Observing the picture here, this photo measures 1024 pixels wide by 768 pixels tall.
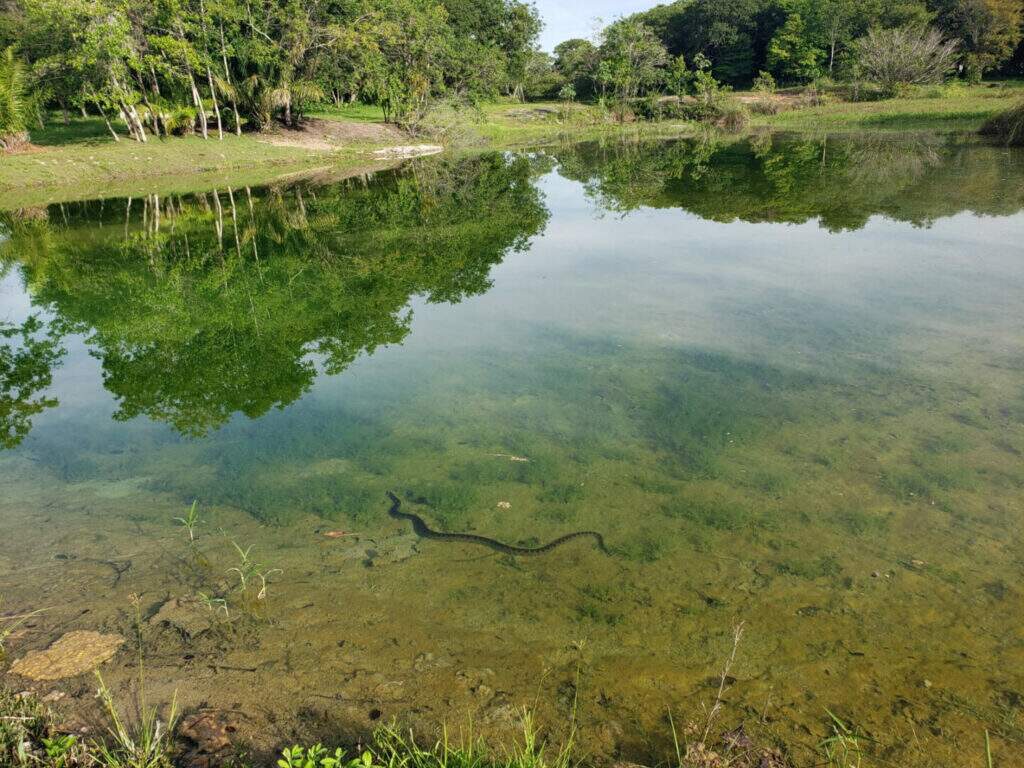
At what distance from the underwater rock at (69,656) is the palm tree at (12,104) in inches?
966

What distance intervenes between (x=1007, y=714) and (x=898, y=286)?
6885mm

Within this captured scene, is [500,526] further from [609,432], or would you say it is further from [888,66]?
[888,66]

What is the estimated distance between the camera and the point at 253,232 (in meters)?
13.4

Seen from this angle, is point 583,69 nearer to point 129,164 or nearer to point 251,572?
point 129,164

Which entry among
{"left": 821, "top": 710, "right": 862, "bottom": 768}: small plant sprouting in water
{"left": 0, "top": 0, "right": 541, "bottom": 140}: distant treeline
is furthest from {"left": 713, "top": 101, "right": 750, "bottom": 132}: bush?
{"left": 821, "top": 710, "right": 862, "bottom": 768}: small plant sprouting in water

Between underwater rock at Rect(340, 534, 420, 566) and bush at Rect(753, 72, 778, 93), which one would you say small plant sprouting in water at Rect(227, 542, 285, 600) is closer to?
underwater rock at Rect(340, 534, 420, 566)

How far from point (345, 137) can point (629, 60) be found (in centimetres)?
2646

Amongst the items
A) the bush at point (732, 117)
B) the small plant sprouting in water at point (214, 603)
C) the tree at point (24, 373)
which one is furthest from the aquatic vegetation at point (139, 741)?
the bush at point (732, 117)

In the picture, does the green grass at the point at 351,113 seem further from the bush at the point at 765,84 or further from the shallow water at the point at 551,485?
the bush at the point at 765,84

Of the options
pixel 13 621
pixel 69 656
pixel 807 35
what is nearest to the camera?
pixel 69 656

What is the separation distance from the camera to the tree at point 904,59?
43.1 m

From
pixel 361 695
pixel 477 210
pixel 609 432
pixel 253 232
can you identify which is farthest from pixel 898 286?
pixel 253 232

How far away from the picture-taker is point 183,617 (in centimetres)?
330

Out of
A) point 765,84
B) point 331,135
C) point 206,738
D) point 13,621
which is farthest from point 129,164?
point 765,84
